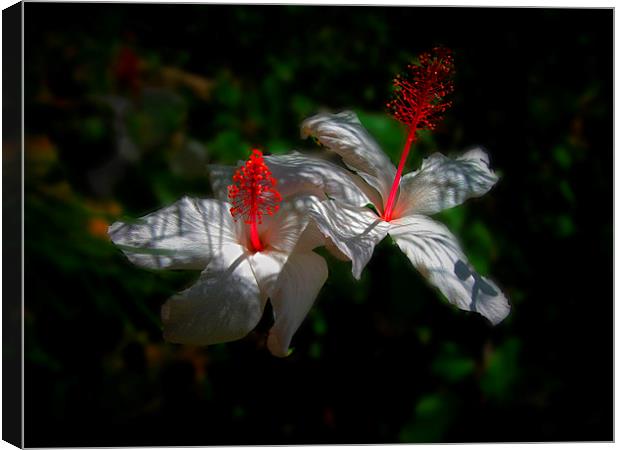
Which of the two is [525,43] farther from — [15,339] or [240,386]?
[15,339]

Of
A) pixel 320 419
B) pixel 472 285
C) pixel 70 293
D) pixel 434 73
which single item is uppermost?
pixel 434 73

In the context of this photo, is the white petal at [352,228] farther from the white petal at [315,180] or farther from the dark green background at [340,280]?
the dark green background at [340,280]

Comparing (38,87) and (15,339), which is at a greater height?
(38,87)

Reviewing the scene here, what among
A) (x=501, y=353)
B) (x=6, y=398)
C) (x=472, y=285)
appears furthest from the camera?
(x=501, y=353)

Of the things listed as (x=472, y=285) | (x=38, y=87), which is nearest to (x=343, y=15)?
(x=38, y=87)

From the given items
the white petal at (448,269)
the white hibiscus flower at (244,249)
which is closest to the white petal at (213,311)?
the white hibiscus flower at (244,249)
